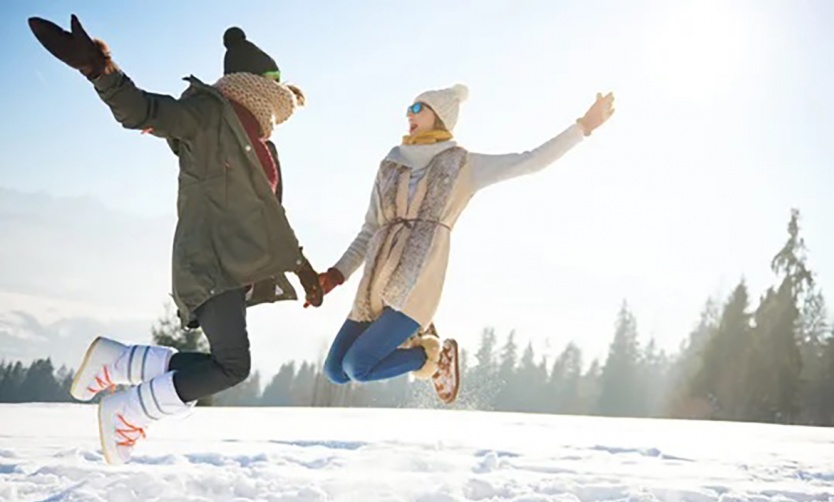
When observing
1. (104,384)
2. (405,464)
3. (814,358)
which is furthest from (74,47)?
(814,358)

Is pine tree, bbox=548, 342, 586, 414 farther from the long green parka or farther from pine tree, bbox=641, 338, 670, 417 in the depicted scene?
the long green parka

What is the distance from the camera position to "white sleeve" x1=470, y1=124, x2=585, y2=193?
442cm

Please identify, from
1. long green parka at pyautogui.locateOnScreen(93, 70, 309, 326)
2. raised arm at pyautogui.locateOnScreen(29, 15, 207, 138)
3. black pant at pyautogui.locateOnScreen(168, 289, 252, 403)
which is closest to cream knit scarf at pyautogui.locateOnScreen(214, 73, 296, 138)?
long green parka at pyautogui.locateOnScreen(93, 70, 309, 326)

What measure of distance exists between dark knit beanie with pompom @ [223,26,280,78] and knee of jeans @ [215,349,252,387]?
54.7 inches

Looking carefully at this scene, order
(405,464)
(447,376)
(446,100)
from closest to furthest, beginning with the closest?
(446,100) → (447,376) → (405,464)

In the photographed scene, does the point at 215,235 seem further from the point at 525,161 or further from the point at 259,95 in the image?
the point at 525,161

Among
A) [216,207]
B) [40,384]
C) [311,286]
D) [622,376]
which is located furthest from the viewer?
[40,384]

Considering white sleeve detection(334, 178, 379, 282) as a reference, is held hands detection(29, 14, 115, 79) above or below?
above

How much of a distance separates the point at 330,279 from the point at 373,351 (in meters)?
0.51

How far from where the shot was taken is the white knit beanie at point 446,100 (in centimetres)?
455

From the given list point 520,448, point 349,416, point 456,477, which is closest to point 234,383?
point 456,477

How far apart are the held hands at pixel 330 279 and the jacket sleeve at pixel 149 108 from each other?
4.21ft

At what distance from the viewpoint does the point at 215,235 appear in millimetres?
3455

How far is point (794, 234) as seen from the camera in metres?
27.9
